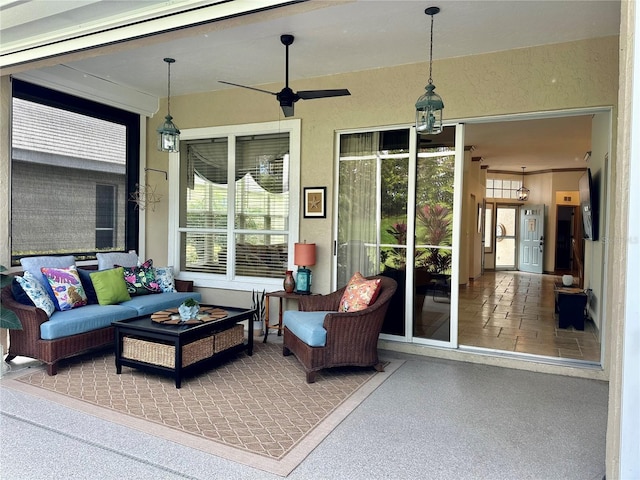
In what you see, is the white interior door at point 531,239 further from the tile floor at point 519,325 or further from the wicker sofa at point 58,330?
the wicker sofa at point 58,330

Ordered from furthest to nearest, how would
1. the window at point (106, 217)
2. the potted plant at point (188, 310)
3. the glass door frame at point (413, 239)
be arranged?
the window at point (106, 217) < the glass door frame at point (413, 239) < the potted plant at point (188, 310)

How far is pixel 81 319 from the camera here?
13.8ft

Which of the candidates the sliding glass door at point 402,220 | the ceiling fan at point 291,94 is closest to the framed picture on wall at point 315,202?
the sliding glass door at point 402,220

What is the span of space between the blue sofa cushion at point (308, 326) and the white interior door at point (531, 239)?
1030 cm

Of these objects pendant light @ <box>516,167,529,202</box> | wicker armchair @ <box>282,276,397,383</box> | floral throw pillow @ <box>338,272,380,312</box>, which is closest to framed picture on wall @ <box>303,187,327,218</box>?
floral throw pillow @ <box>338,272,380,312</box>

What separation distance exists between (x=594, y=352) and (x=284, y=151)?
4.37 meters

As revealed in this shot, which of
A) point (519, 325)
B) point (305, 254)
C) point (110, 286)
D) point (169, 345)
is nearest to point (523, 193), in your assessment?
point (519, 325)

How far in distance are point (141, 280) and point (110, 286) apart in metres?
0.60

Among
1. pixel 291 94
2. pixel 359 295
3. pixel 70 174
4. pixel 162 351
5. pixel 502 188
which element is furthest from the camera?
pixel 502 188

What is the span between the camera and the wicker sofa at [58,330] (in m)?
3.98

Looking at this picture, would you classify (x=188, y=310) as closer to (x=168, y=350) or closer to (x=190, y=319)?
(x=190, y=319)

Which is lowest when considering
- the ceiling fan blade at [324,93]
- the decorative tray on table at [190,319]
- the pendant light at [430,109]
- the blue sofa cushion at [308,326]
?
the blue sofa cushion at [308,326]

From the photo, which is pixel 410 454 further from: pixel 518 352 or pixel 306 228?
pixel 306 228

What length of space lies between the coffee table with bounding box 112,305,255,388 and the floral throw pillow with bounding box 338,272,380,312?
47.0 inches
